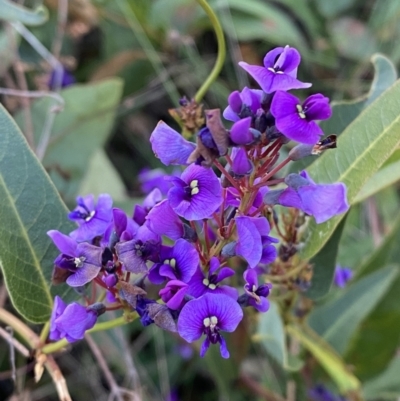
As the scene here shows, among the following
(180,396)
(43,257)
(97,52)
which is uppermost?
(97,52)

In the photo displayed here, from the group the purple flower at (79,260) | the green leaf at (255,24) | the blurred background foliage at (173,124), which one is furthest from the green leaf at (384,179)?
the green leaf at (255,24)

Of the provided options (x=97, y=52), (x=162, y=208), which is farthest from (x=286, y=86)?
(x=97, y=52)

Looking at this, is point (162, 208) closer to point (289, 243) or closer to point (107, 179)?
point (289, 243)

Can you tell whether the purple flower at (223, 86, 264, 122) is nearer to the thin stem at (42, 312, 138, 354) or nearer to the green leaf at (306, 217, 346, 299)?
the thin stem at (42, 312, 138, 354)

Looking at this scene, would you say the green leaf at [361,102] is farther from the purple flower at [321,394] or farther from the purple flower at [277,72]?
the purple flower at [321,394]

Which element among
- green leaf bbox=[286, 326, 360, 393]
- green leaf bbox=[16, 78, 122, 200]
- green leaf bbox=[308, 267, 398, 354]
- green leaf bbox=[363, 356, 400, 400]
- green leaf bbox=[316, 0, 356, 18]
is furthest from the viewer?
green leaf bbox=[316, 0, 356, 18]

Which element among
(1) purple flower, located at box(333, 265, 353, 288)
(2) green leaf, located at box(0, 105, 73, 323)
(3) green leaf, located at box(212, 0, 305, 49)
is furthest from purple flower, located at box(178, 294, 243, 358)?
(3) green leaf, located at box(212, 0, 305, 49)
